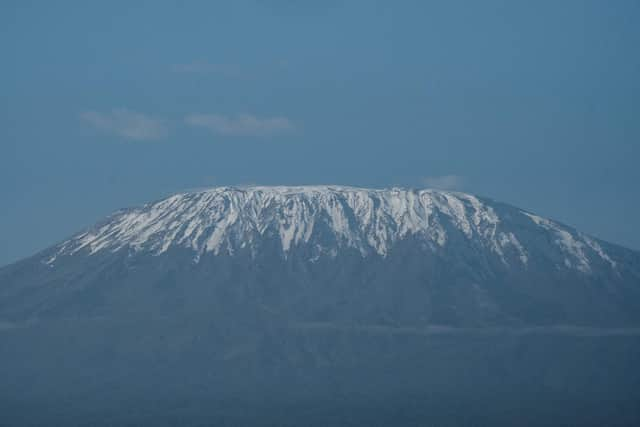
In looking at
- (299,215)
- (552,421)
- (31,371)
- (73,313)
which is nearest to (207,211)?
(299,215)

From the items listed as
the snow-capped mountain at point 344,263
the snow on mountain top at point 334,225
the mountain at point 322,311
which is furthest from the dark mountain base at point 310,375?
the snow on mountain top at point 334,225

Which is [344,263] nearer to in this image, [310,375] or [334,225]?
[334,225]

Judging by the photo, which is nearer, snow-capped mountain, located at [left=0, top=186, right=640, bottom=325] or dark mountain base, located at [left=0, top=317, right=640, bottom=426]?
dark mountain base, located at [left=0, top=317, right=640, bottom=426]

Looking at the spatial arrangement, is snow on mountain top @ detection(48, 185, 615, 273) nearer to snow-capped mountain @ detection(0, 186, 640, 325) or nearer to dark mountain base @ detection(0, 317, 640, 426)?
snow-capped mountain @ detection(0, 186, 640, 325)

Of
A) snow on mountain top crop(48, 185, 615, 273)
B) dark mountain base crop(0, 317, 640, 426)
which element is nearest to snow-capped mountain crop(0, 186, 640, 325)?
snow on mountain top crop(48, 185, 615, 273)

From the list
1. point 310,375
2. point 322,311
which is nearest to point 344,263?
point 322,311

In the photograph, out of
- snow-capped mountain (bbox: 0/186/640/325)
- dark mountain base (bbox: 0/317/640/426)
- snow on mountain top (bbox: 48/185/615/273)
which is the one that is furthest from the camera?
snow on mountain top (bbox: 48/185/615/273)

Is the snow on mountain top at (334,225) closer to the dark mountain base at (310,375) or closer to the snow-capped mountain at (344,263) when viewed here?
the snow-capped mountain at (344,263)

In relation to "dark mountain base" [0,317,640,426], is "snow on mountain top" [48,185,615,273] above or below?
above

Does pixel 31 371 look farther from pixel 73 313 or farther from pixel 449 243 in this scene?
pixel 449 243
